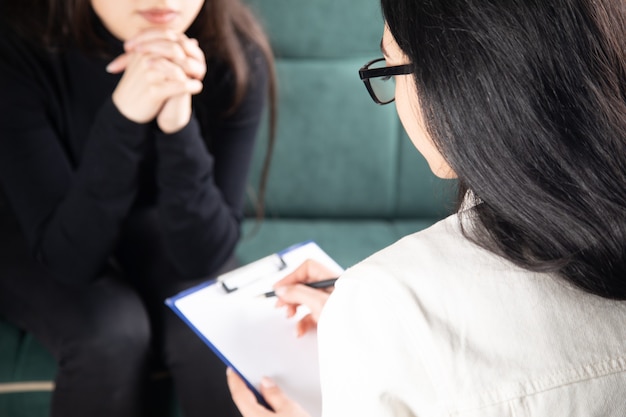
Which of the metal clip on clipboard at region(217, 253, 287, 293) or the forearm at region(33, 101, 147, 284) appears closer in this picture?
the metal clip on clipboard at region(217, 253, 287, 293)

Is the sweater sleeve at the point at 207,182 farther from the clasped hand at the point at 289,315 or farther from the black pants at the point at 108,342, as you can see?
the clasped hand at the point at 289,315

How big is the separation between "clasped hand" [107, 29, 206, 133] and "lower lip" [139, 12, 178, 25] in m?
0.03

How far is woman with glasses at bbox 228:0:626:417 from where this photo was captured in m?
0.61

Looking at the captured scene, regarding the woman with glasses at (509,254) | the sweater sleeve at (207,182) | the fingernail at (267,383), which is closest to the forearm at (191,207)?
the sweater sleeve at (207,182)

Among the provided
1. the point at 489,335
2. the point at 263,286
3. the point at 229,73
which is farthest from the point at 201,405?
the point at 489,335

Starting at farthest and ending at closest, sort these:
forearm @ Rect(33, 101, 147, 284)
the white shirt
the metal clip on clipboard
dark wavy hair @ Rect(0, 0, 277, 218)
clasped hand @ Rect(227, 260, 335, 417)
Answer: dark wavy hair @ Rect(0, 0, 277, 218), forearm @ Rect(33, 101, 147, 284), the metal clip on clipboard, clasped hand @ Rect(227, 260, 335, 417), the white shirt

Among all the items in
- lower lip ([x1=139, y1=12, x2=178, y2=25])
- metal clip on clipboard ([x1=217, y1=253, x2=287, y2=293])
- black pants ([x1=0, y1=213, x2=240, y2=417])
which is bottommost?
black pants ([x1=0, y1=213, x2=240, y2=417])

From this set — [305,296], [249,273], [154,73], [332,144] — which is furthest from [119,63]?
[332,144]

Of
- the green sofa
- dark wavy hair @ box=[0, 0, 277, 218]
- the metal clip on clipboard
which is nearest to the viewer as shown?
the metal clip on clipboard

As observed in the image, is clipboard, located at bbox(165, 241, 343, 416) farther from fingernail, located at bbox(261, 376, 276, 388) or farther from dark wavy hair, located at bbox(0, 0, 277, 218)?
dark wavy hair, located at bbox(0, 0, 277, 218)

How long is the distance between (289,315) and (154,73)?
422 millimetres

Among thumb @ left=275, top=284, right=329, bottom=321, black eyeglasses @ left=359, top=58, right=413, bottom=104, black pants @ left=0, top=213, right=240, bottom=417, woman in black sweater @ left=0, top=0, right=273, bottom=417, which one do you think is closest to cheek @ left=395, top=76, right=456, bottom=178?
black eyeglasses @ left=359, top=58, right=413, bottom=104

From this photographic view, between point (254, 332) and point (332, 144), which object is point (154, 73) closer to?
point (254, 332)

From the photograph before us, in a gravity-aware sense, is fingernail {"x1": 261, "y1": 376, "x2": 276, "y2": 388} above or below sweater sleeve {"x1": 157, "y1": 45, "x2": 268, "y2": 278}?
below
